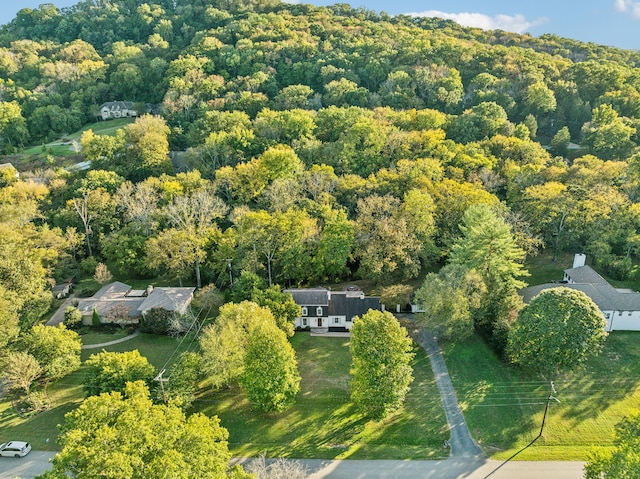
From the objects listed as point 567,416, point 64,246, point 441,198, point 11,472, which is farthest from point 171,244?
point 567,416

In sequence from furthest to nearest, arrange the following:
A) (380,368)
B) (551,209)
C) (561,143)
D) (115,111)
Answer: (115,111) → (561,143) → (551,209) → (380,368)

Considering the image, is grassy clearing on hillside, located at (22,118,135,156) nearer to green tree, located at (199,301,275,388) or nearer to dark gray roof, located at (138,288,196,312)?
dark gray roof, located at (138,288,196,312)

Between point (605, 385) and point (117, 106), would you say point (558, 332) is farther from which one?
point (117, 106)

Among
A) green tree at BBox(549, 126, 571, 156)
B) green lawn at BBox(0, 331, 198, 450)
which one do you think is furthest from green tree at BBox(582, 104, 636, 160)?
green lawn at BBox(0, 331, 198, 450)

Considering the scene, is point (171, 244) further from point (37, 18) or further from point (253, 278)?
point (37, 18)

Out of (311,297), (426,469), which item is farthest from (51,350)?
(426,469)
